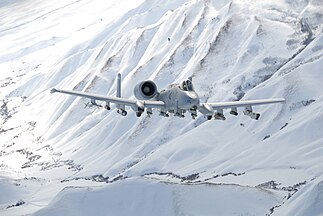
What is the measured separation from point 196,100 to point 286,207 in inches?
1684

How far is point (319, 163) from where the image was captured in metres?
151

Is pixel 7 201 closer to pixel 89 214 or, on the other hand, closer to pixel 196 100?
pixel 89 214

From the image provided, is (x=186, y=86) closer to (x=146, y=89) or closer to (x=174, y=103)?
(x=174, y=103)

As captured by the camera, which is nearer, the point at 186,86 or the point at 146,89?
the point at 186,86

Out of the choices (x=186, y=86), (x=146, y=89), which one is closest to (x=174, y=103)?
(x=186, y=86)

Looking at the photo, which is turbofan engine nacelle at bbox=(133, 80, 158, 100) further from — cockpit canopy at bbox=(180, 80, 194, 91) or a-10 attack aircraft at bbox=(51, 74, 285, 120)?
cockpit canopy at bbox=(180, 80, 194, 91)

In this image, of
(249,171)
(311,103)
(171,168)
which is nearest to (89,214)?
(249,171)

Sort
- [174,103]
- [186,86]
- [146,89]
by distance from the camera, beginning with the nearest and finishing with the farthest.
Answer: [174,103] < [186,86] < [146,89]

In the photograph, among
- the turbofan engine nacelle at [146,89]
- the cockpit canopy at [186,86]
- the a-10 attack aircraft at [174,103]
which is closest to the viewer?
the a-10 attack aircraft at [174,103]

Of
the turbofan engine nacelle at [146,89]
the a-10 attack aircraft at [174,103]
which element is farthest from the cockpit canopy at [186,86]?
the turbofan engine nacelle at [146,89]

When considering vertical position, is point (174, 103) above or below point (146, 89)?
below

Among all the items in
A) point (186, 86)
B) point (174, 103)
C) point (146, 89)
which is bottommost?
point (174, 103)

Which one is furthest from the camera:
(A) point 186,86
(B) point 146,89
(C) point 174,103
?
(B) point 146,89

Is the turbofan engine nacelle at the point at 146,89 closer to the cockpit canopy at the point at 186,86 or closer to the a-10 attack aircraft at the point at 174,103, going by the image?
the a-10 attack aircraft at the point at 174,103
